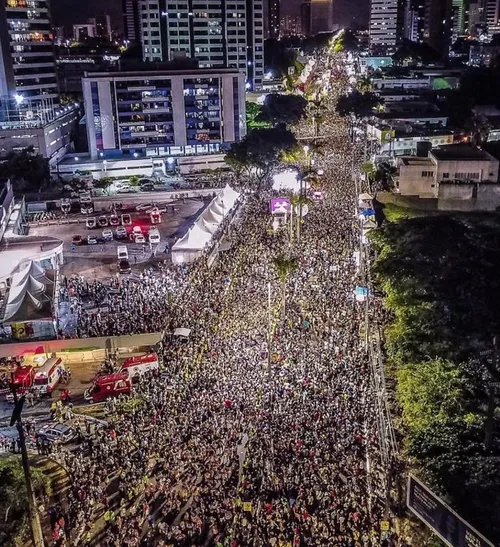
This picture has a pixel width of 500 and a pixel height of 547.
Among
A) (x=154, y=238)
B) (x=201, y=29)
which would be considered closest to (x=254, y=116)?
(x=201, y=29)

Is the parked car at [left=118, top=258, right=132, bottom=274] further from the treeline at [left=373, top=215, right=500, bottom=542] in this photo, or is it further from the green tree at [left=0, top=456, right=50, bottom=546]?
the green tree at [left=0, top=456, right=50, bottom=546]

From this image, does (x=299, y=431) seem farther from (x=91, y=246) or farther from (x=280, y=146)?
(x=280, y=146)

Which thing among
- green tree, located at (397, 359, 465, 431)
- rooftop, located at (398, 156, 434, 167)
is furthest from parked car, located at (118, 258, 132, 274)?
rooftop, located at (398, 156, 434, 167)

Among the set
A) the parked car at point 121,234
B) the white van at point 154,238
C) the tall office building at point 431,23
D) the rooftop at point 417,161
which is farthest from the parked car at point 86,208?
the tall office building at point 431,23

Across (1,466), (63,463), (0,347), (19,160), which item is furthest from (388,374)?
(19,160)

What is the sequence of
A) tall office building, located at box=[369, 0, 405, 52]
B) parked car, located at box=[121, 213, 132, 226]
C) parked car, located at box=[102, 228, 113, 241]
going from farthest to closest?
1. tall office building, located at box=[369, 0, 405, 52]
2. parked car, located at box=[121, 213, 132, 226]
3. parked car, located at box=[102, 228, 113, 241]
